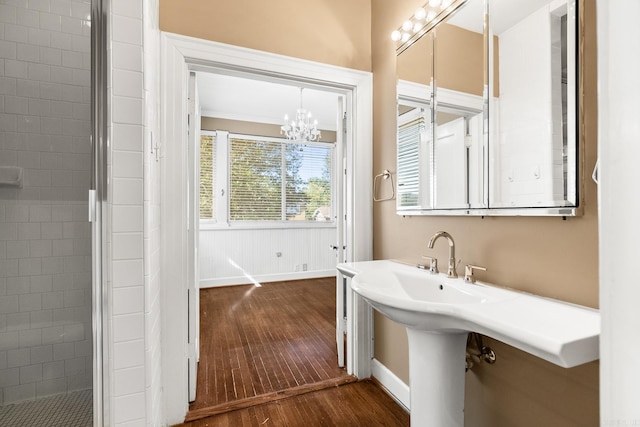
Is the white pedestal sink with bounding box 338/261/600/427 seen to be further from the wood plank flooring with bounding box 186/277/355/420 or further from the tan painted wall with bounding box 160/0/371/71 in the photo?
the tan painted wall with bounding box 160/0/371/71

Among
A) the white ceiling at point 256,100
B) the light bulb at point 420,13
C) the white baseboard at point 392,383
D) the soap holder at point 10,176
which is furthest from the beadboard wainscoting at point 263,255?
the light bulb at point 420,13

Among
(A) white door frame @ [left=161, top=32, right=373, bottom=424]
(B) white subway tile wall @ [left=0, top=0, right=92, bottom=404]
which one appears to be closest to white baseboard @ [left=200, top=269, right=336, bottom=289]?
(B) white subway tile wall @ [left=0, top=0, right=92, bottom=404]

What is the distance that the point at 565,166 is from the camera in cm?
99

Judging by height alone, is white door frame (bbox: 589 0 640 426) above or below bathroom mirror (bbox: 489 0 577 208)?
below

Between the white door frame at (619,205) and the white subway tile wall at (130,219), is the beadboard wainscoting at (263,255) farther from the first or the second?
the white door frame at (619,205)

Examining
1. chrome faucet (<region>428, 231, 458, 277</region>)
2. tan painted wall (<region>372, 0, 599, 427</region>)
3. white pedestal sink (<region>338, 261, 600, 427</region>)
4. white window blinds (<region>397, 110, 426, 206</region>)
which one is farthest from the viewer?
white window blinds (<region>397, 110, 426, 206</region>)

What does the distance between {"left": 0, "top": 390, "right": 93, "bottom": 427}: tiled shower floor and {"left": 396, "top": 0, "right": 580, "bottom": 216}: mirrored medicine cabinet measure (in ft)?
6.14

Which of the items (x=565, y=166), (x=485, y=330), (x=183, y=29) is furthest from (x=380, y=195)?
(x=183, y=29)

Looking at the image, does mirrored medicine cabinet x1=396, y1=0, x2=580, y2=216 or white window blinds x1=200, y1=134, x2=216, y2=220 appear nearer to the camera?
mirrored medicine cabinet x1=396, y1=0, x2=580, y2=216

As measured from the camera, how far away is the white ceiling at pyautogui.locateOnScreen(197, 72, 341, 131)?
3.43m

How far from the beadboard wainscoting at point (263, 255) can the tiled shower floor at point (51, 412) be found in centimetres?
276

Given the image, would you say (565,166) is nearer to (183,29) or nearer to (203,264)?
(183,29)

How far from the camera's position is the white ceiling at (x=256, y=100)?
11.2 ft

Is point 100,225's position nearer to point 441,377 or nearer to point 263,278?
point 441,377
